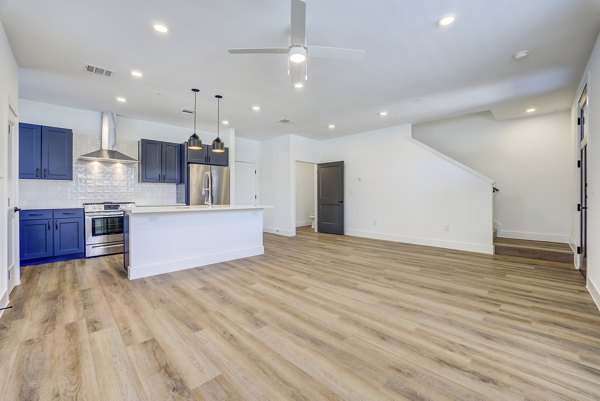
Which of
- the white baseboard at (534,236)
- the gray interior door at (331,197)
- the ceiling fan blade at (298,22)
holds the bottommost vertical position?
the white baseboard at (534,236)

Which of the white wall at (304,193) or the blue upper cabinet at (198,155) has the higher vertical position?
the blue upper cabinet at (198,155)

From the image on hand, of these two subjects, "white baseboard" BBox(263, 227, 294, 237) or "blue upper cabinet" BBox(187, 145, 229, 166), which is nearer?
"blue upper cabinet" BBox(187, 145, 229, 166)

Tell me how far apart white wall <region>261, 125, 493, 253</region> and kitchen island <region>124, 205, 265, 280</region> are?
2675 millimetres

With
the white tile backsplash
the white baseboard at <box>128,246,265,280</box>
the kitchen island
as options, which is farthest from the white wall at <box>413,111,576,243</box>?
the white tile backsplash

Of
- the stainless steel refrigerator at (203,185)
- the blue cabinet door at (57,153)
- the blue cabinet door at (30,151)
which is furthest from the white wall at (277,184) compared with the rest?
the blue cabinet door at (30,151)

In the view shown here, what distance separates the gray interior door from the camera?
296 inches

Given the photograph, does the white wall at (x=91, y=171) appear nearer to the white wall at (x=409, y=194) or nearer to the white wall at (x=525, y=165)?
the white wall at (x=409, y=194)

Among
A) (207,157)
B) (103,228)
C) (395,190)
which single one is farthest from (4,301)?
(395,190)

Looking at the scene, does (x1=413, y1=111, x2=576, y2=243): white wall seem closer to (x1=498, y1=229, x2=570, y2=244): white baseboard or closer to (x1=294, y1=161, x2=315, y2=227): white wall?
(x1=498, y1=229, x2=570, y2=244): white baseboard

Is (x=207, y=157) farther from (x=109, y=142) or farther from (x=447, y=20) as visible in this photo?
(x=447, y=20)

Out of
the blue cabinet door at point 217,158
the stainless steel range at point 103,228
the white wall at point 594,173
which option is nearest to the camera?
the white wall at point 594,173

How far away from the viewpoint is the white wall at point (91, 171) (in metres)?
4.77

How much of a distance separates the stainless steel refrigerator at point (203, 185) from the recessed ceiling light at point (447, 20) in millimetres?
5311

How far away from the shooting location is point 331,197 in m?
7.71
